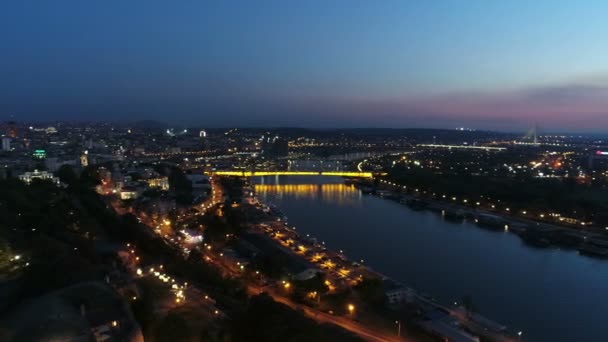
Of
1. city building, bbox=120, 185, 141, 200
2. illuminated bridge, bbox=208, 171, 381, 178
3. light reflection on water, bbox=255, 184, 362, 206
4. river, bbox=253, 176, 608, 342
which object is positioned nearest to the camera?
river, bbox=253, 176, 608, 342

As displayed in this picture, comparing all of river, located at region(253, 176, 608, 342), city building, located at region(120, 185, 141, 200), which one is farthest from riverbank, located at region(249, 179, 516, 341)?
city building, located at region(120, 185, 141, 200)

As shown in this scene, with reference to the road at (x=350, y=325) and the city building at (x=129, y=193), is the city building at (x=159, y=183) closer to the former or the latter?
the city building at (x=129, y=193)

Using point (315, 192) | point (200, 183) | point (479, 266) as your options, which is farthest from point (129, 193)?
point (479, 266)

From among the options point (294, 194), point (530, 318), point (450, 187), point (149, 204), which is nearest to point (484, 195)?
point (450, 187)

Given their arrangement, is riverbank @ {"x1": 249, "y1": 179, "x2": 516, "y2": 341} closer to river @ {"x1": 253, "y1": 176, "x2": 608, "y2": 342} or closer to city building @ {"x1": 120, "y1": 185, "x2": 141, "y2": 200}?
river @ {"x1": 253, "y1": 176, "x2": 608, "y2": 342}

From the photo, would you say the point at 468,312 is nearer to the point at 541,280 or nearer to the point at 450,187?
the point at 541,280

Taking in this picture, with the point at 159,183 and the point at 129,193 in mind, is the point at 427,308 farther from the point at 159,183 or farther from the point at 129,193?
the point at 159,183

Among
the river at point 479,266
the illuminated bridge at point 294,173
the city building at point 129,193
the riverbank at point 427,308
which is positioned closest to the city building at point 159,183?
the city building at point 129,193

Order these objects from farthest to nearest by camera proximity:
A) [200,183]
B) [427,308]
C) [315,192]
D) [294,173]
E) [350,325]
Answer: [294,173] → [315,192] → [200,183] → [427,308] → [350,325]
